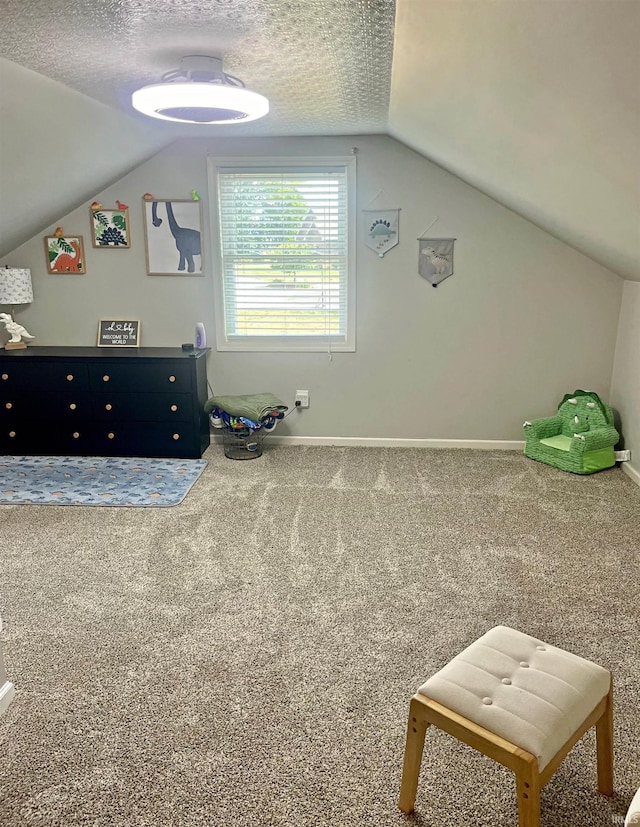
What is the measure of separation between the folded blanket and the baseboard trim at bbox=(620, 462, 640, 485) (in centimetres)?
218

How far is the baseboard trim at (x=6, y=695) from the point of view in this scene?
6.20 ft

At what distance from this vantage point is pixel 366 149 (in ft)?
12.9

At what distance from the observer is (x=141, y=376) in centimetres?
397

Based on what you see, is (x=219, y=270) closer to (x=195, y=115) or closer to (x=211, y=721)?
(x=195, y=115)

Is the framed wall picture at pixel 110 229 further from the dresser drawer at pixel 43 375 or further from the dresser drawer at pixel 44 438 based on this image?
the dresser drawer at pixel 44 438

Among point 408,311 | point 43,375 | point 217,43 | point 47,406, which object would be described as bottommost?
point 47,406

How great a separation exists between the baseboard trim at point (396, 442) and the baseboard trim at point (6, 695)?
263cm

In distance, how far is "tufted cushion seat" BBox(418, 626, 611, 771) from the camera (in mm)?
1314

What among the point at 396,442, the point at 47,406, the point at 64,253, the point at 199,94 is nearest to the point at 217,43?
the point at 199,94

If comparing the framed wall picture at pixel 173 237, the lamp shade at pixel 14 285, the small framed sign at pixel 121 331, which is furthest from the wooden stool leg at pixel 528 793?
the lamp shade at pixel 14 285

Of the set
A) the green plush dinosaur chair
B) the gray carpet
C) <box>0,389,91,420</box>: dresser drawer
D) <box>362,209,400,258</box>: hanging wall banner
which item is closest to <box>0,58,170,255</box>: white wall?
<box>0,389,91,420</box>: dresser drawer

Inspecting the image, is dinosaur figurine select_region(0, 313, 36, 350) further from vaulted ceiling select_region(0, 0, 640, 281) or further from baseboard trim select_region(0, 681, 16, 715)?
baseboard trim select_region(0, 681, 16, 715)

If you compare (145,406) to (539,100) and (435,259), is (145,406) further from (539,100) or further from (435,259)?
(539,100)

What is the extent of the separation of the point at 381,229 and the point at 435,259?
406 mm
